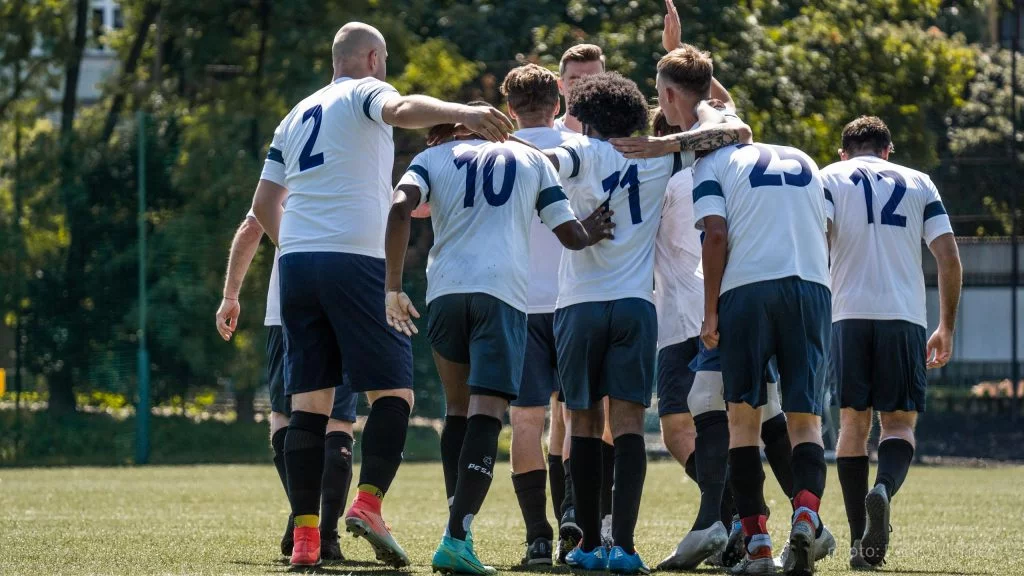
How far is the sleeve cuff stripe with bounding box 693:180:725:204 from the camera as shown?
6.50 metres

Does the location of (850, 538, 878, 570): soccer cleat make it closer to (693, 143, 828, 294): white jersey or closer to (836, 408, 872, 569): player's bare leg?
(836, 408, 872, 569): player's bare leg

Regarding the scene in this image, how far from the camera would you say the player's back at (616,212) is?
6609 mm

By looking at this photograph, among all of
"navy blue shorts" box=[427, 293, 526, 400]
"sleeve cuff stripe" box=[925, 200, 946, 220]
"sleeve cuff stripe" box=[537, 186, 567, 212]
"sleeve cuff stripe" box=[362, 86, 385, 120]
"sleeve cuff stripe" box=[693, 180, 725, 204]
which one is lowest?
"navy blue shorts" box=[427, 293, 526, 400]

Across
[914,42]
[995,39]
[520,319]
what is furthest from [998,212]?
[520,319]

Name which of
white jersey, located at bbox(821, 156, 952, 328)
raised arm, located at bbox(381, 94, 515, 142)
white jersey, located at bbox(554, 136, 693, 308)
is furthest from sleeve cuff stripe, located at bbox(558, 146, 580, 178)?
white jersey, located at bbox(821, 156, 952, 328)

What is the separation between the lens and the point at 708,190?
651 cm

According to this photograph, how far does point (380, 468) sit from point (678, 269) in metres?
1.77

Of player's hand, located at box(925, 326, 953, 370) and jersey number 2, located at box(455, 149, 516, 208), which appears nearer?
jersey number 2, located at box(455, 149, 516, 208)

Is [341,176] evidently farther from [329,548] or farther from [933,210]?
[933,210]

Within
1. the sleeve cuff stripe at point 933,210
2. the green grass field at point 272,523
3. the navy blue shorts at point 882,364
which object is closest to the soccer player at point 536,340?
the green grass field at point 272,523

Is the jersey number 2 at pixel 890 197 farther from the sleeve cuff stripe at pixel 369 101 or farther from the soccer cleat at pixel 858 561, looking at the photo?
the sleeve cuff stripe at pixel 369 101

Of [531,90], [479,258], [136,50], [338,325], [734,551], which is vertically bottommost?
[734,551]

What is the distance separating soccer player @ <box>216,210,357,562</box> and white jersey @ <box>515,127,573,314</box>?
1.01 meters

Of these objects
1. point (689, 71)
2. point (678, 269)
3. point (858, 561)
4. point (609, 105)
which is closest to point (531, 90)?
point (609, 105)
